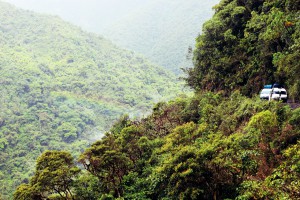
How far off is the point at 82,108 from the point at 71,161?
66.9 meters

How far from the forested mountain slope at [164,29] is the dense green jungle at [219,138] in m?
91.3

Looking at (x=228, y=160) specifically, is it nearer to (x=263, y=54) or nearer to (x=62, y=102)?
(x=263, y=54)

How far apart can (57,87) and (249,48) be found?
2864 inches

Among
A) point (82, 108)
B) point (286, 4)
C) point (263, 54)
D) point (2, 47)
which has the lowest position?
point (82, 108)

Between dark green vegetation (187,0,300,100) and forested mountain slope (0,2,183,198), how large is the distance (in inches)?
1402

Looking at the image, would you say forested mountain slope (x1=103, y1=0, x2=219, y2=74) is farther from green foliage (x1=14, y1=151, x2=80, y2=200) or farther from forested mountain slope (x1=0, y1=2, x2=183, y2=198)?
green foliage (x1=14, y1=151, x2=80, y2=200)

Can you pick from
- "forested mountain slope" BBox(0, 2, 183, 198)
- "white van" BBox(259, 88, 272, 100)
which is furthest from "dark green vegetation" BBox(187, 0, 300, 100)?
"forested mountain slope" BBox(0, 2, 183, 198)

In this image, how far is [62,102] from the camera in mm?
81625

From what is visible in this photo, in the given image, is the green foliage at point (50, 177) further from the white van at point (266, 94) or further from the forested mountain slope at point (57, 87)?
the forested mountain slope at point (57, 87)

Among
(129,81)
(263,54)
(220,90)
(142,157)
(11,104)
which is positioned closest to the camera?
(142,157)

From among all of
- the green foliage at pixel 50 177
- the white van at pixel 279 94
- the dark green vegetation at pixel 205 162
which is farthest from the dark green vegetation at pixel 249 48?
the green foliage at pixel 50 177

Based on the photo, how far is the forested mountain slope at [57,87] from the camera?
65.4 meters

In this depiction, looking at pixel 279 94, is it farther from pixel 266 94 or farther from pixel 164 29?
pixel 164 29

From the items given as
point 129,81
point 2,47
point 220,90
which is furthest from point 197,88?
point 2,47
